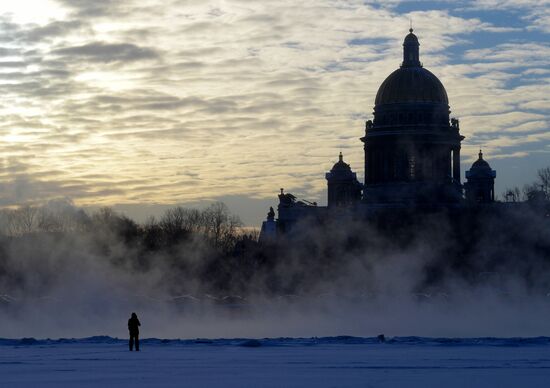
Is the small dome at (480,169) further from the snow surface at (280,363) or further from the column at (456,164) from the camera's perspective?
the snow surface at (280,363)

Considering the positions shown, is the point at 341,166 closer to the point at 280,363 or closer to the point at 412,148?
the point at 412,148

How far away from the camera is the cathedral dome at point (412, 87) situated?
150375mm

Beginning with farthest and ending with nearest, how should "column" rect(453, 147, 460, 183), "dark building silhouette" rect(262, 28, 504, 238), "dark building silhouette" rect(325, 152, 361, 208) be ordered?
"dark building silhouette" rect(325, 152, 361, 208) → "column" rect(453, 147, 460, 183) → "dark building silhouette" rect(262, 28, 504, 238)

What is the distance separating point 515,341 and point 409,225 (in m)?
85.7

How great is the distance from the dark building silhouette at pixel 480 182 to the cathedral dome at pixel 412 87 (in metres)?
8.42

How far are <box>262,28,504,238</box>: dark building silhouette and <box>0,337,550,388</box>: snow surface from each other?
104m

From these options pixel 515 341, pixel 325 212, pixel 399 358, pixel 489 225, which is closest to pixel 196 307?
pixel 515 341

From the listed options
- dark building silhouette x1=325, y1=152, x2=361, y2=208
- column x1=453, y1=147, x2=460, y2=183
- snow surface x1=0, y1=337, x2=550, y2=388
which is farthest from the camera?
dark building silhouette x1=325, y1=152, x2=361, y2=208

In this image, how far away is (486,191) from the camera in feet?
501

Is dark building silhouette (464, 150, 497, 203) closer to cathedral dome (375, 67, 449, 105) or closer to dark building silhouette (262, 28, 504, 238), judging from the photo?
dark building silhouette (262, 28, 504, 238)

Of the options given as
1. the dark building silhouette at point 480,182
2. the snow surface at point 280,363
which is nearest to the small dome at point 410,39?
the dark building silhouette at point 480,182

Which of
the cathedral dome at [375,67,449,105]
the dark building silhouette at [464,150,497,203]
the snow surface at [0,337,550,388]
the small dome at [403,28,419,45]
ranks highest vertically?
the small dome at [403,28,419,45]

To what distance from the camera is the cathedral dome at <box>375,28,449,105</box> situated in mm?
150375

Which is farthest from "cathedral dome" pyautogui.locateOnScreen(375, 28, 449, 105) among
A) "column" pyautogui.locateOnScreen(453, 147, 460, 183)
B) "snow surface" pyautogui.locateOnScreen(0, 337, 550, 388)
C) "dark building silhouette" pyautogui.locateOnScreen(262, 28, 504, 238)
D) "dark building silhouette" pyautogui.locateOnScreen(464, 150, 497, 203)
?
"snow surface" pyautogui.locateOnScreen(0, 337, 550, 388)
